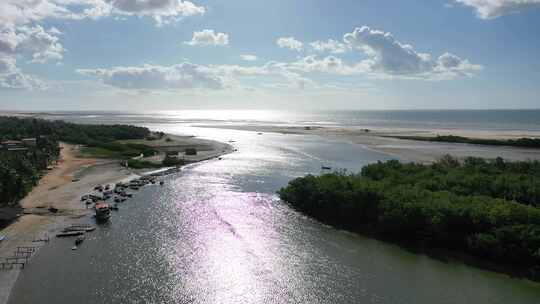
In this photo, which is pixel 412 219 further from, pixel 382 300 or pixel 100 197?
pixel 100 197

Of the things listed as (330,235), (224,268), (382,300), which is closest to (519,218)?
(382,300)

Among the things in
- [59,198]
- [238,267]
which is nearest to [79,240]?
[238,267]

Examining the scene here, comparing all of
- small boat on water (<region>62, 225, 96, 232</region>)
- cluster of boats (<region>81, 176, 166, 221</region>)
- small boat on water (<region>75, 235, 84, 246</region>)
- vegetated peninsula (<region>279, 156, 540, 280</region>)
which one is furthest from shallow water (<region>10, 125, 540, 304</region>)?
vegetated peninsula (<region>279, 156, 540, 280</region>)

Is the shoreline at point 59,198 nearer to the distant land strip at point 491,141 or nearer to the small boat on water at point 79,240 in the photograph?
the small boat on water at point 79,240

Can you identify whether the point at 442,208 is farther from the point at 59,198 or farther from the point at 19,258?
the point at 59,198

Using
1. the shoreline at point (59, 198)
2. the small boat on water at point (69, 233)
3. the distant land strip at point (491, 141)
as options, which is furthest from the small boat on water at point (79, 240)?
the distant land strip at point (491, 141)

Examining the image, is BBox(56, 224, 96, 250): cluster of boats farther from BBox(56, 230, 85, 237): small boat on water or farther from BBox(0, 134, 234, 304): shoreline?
Result: BBox(0, 134, 234, 304): shoreline

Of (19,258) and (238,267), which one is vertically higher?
(19,258)
